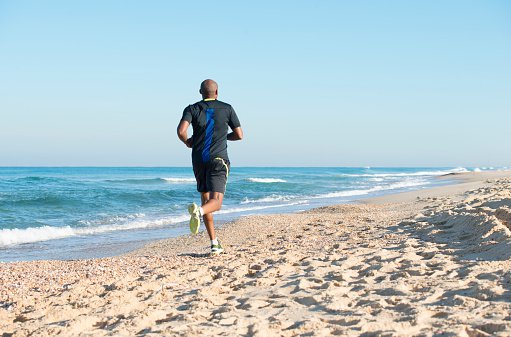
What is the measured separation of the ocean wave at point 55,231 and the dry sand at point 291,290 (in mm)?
3399

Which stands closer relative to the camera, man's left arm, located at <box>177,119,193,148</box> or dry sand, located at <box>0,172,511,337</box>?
dry sand, located at <box>0,172,511,337</box>

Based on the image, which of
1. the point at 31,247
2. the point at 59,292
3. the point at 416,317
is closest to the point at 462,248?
the point at 416,317

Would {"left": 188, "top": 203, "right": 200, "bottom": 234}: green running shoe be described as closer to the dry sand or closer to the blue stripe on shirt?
the dry sand

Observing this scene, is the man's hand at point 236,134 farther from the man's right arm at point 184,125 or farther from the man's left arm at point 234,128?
the man's right arm at point 184,125

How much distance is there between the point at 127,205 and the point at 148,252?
923 cm

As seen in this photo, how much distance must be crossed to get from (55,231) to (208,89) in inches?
231

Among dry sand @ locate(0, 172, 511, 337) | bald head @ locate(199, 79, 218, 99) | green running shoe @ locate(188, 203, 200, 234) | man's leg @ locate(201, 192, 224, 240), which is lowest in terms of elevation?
dry sand @ locate(0, 172, 511, 337)

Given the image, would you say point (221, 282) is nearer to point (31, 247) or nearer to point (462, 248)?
point (462, 248)

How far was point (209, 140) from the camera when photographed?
5.42 meters

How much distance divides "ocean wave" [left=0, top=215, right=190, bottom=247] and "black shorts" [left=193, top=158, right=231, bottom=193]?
4.73 m

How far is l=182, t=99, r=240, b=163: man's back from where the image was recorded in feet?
17.7

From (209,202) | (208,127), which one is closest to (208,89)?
(208,127)

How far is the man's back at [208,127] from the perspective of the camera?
212 inches

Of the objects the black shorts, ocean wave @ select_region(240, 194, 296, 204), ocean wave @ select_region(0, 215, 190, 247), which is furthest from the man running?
ocean wave @ select_region(240, 194, 296, 204)
